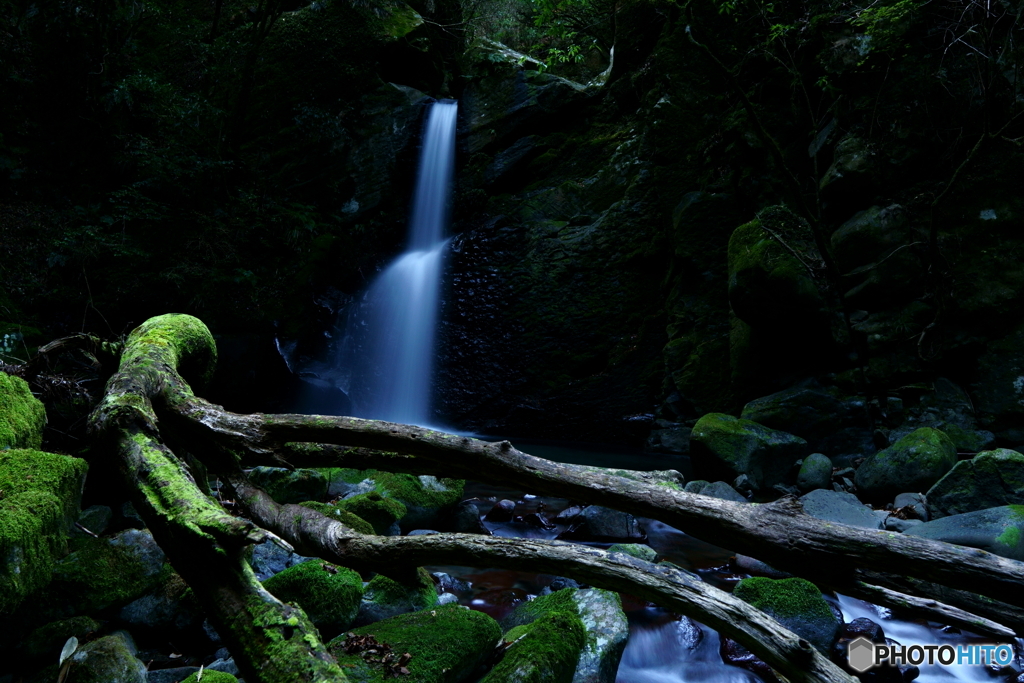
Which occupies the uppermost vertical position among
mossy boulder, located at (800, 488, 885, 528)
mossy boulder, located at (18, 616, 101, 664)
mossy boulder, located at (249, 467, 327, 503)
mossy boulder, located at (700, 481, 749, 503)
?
mossy boulder, located at (700, 481, 749, 503)

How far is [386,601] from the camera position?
3.22 meters

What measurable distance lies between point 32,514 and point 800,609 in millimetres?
3937

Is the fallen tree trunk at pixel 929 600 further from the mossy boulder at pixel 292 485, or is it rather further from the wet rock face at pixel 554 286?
the wet rock face at pixel 554 286

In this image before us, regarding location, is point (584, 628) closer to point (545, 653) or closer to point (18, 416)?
point (545, 653)

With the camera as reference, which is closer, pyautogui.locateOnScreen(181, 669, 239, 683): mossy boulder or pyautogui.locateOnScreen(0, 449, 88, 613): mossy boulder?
pyautogui.locateOnScreen(0, 449, 88, 613): mossy boulder

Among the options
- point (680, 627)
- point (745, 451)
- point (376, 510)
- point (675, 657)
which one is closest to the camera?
point (675, 657)

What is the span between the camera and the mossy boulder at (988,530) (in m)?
4.25

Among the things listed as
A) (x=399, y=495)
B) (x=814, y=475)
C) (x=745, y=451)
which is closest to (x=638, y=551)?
(x=399, y=495)

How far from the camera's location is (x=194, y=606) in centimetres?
292

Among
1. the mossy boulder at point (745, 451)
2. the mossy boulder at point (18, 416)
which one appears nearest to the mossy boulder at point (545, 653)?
the mossy boulder at point (18, 416)

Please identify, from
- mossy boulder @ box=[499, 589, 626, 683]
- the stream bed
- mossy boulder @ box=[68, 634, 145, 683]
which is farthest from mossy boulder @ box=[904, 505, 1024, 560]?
mossy boulder @ box=[68, 634, 145, 683]

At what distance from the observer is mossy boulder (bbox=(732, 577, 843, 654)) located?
3.41 metres

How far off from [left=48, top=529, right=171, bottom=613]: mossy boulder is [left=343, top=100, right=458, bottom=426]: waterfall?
26.7 feet

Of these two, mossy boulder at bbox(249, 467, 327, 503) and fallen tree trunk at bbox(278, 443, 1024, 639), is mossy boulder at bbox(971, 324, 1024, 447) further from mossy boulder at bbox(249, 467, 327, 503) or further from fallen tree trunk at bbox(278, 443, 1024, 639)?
mossy boulder at bbox(249, 467, 327, 503)
